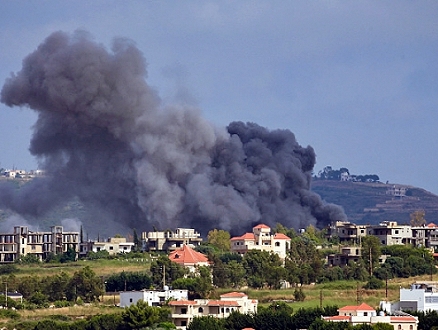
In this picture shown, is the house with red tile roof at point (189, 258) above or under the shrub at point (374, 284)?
above

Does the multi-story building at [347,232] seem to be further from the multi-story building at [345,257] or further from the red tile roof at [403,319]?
the red tile roof at [403,319]

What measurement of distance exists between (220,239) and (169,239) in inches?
122

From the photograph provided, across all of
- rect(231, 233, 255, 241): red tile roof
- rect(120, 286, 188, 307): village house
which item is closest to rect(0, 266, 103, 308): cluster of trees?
rect(120, 286, 188, 307): village house

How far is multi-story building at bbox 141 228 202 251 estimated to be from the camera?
8419 centimetres

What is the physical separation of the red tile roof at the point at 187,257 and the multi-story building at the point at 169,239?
→ 654 centimetres

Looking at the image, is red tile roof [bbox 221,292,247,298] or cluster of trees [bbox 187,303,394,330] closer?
cluster of trees [bbox 187,303,394,330]

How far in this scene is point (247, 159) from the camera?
95.6 meters

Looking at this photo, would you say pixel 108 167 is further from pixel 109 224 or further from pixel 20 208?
pixel 109 224

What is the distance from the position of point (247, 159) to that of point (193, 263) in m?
22.6

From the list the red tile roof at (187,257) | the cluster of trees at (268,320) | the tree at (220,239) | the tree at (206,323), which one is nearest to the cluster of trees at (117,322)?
the tree at (206,323)

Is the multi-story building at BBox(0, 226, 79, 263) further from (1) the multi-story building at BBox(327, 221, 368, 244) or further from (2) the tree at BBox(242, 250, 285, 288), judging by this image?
(1) the multi-story building at BBox(327, 221, 368, 244)

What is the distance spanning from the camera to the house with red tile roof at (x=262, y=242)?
80438 millimetres

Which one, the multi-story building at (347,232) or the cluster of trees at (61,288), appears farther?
the multi-story building at (347,232)

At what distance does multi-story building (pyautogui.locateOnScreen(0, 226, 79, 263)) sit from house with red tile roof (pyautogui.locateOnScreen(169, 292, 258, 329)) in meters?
21.4
